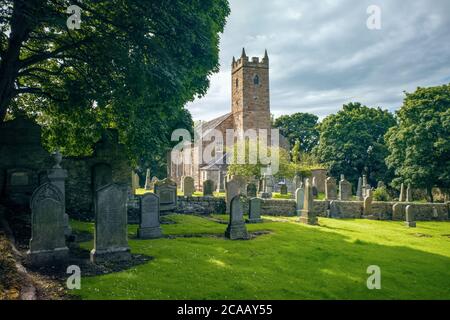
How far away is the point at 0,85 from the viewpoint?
9.51 metres

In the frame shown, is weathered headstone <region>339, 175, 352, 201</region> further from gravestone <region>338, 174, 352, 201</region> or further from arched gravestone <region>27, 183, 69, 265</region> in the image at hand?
arched gravestone <region>27, 183, 69, 265</region>

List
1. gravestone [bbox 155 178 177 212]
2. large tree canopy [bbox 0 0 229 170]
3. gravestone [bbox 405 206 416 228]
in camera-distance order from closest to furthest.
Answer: large tree canopy [bbox 0 0 229 170] → gravestone [bbox 155 178 177 212] → gravestone [bbox 405 206 416 228]

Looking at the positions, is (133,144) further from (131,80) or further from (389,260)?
(389,260)

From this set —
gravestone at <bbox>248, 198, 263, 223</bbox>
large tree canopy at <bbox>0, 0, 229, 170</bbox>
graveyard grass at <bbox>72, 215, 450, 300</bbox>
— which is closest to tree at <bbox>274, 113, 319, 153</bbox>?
gravestone at <bbox>248, 198, 263, 223</bbox>

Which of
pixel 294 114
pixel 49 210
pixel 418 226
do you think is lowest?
pixel 418 226

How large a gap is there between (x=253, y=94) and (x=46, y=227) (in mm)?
36936

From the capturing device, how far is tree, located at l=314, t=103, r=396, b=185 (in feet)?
132

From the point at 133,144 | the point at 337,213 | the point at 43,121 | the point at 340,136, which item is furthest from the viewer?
the point at 340,136

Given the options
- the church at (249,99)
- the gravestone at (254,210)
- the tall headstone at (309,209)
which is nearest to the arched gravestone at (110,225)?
the gravestone at (254,210)

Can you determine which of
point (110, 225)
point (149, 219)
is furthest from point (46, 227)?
point (149, 219)

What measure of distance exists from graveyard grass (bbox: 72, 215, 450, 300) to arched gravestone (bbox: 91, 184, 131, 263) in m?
0.87

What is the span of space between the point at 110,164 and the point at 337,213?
518 inches

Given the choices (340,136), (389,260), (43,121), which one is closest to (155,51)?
(43,121)

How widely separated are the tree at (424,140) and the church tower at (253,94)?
16996 millimetres
